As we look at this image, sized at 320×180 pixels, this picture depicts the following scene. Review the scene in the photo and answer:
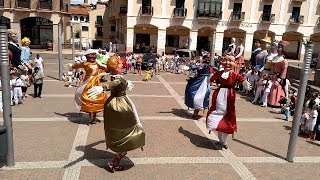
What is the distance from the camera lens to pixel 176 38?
124 ft

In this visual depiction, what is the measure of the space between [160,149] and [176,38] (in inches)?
1221

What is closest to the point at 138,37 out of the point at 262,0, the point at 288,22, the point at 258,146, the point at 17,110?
the point at 262,0

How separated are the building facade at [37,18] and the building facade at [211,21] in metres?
7.07

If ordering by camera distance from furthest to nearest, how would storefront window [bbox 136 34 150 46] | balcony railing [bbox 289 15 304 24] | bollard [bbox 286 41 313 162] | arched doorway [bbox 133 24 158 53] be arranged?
storefront window [bbox 136 34 150 46] < arched doorway [bbox 133 24 158 53] < balcony railing [bbox 289 15 304 24] < bollard [bbox 286 41 313 162]

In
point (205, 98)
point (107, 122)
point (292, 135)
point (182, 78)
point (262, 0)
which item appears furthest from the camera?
point (262, 0)

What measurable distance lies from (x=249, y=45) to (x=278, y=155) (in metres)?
30.8

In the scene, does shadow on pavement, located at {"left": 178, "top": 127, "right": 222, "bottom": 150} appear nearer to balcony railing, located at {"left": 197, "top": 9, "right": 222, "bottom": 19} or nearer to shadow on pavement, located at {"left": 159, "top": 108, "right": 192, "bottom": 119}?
shadow on pavement, located at {"left": 159, "top": 108, "right": 192, "bottom": 119}

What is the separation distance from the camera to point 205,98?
1009 centimetres

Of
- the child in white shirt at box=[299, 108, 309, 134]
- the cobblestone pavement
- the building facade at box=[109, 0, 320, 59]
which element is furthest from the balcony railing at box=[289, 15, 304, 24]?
the child in white shirt at box=[299, 108, 309, 134]

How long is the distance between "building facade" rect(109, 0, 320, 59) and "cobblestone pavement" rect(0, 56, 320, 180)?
24.1 m

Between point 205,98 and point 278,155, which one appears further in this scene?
point 205,98

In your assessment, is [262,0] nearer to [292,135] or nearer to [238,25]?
[238,25]

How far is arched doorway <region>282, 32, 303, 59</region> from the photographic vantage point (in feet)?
126

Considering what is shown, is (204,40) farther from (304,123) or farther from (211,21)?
(304,123)
